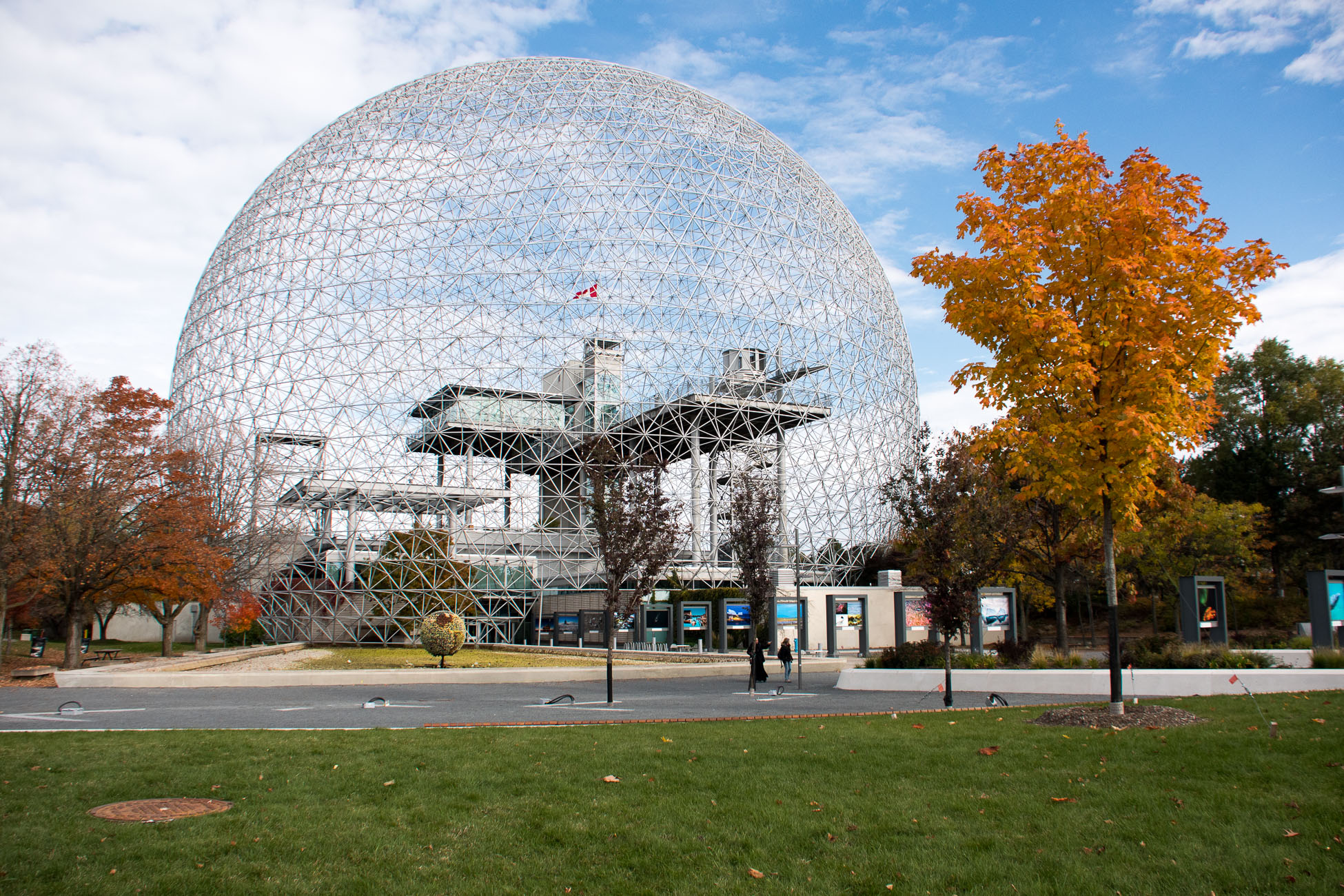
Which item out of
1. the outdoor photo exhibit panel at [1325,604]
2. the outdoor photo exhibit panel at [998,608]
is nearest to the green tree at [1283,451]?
the outdoor photo exhibit panel at [998,608]

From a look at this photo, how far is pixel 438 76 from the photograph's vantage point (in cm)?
4431

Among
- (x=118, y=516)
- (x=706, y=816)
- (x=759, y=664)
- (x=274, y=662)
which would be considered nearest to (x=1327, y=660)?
(x=759, y=664)

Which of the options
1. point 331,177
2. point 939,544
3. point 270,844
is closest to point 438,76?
point 331,177

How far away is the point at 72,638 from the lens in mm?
22938

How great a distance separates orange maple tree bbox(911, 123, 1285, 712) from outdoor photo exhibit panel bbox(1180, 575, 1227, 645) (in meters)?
11.9

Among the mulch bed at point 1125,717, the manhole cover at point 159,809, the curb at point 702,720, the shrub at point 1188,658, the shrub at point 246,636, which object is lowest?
the shrub at point 246,636

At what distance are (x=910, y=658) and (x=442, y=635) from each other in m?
12.1

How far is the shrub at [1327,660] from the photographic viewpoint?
595 inches

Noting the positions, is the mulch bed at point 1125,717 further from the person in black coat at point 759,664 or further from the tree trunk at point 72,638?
the tree trunk at point 72,638

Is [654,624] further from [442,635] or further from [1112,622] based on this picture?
[1112,622]

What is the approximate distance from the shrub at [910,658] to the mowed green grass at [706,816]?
10.2 meters

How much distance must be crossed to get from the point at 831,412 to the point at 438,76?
997 inches

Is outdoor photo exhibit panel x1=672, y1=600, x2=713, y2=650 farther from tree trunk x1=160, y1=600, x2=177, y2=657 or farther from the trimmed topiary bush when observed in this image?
tree trunk x1=160, y1=600, x2=177, y2=657

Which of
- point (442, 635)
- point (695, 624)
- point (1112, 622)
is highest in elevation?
point (1112, 622)
